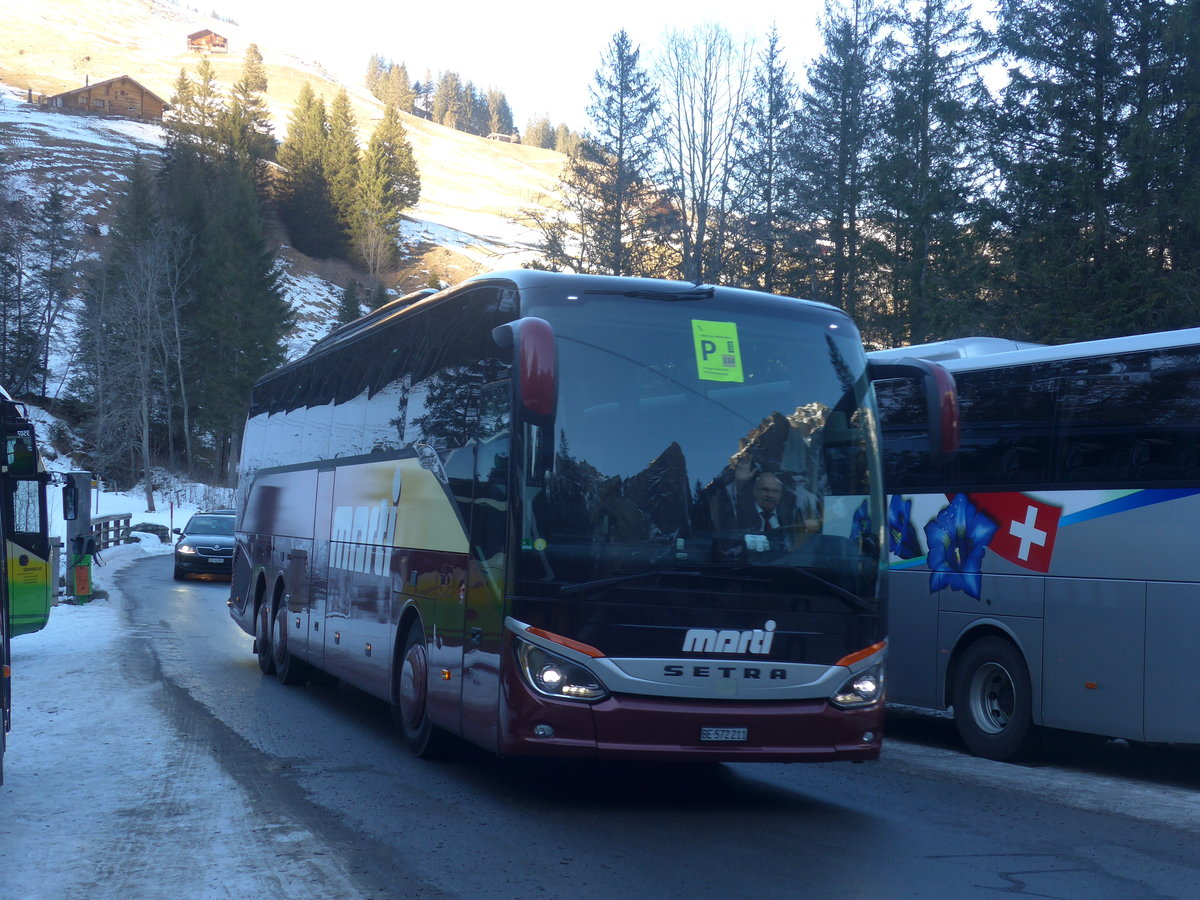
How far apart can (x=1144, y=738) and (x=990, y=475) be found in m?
2.57

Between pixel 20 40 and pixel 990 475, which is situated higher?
pixel 20 40

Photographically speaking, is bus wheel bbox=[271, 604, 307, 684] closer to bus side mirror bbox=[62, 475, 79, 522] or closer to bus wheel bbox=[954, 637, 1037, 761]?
bus side mirror bbox=[62, 475, 79, 522]

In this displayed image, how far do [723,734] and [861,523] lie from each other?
1.56m

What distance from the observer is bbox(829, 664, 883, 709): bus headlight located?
7.64 meters

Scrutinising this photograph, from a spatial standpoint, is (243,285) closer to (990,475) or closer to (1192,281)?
(1192,281)

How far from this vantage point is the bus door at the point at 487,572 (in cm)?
753

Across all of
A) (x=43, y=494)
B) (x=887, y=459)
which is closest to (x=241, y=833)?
(x=887, y=459)

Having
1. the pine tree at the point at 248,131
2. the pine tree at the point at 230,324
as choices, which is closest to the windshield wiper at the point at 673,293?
the pine tree at the point at 230,324

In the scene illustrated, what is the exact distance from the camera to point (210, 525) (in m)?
33.2

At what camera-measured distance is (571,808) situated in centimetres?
782

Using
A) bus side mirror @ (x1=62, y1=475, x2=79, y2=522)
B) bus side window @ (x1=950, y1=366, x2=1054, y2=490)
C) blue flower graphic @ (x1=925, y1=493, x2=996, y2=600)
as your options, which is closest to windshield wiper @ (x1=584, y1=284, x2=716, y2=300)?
bus side window @ (x1=950, y1=366, x2=1054, y2=490)

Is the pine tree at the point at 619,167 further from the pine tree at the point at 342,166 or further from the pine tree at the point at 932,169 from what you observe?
the pine tree at the point at 342,166

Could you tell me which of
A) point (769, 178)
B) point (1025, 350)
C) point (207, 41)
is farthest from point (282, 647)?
point (207, 41)

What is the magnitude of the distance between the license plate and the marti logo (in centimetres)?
45
